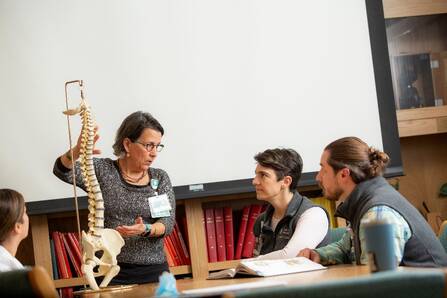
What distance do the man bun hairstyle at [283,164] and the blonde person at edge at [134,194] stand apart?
1.52 feet

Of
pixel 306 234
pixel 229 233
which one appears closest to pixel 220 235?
pixel 229 233

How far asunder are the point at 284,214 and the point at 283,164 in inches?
10.2

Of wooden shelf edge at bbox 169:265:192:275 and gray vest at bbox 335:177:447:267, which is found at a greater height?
gray vest at bbox 335:177:447:267

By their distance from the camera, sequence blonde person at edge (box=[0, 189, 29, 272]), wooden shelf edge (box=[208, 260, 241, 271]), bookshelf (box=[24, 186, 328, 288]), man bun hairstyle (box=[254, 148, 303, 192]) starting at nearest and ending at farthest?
blonde person at edge (box=[0, 189, 29, 272]) < man bun hairstyle (box=[254, 148, 303, 192]) < bookshelf (box=[24, 186, 328, 288]) < wooden shelf edge (box=[208, 260, 241, 271])

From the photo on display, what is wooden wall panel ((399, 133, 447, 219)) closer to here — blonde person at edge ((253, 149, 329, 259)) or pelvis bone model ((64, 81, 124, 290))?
blonde person at edge ((253, 149, 329, 259))

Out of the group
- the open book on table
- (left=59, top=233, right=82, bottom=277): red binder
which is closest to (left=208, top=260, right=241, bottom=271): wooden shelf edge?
(left=59, top=233, right=82, bottom=277): red binder

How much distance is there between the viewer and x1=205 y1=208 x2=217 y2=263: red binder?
4.57 meters

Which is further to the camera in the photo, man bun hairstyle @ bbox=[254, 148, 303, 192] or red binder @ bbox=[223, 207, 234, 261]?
red binder @ bbox=[223, 207, 234, 261]

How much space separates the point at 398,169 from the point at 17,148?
2.17 m

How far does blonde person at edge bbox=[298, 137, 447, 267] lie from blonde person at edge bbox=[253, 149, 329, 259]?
0.20 m

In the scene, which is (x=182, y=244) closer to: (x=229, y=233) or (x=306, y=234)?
(x=229, y=233)

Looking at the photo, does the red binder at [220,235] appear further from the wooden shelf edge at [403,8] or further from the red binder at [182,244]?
the wooden shelf edge at [403,8]

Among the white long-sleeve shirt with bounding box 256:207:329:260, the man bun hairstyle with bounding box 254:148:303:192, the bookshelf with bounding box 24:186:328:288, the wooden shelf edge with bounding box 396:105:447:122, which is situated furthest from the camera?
the wooden shelf edge with bounding box 396:105:447:122

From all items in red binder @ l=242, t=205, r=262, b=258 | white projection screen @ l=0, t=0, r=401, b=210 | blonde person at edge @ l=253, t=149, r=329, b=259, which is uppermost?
white projection screen @ l=0, t=0, r=401, b=210
